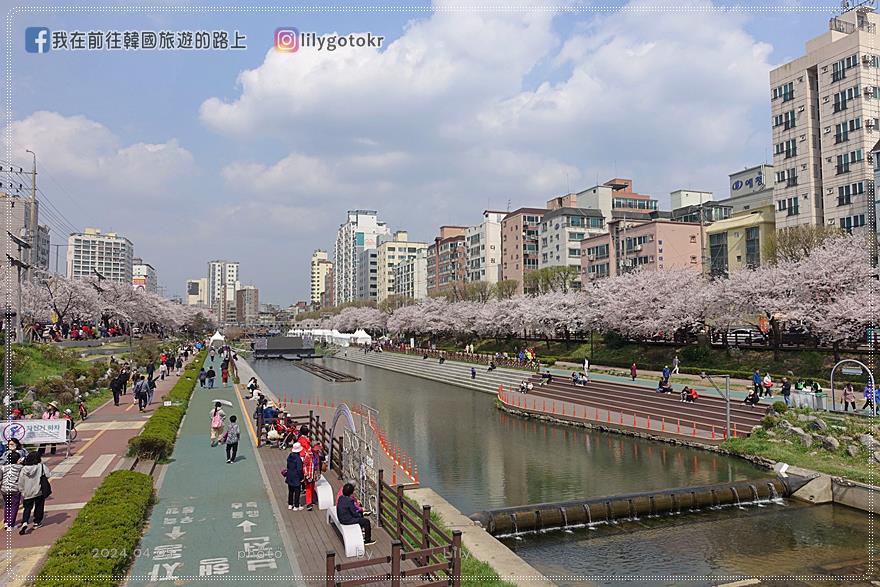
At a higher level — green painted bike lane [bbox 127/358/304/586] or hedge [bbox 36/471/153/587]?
hedge [bbox 36/471/153/587]

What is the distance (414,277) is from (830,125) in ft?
397

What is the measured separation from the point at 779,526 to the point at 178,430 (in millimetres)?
25578

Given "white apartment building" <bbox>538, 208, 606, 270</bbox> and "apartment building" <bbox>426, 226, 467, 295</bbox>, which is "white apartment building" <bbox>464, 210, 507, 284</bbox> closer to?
"apartment building" <bbox>426, 226, 467, 295</bbox>

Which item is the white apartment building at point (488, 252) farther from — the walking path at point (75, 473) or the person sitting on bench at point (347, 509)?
the person sitting on bench at point (347, 509)

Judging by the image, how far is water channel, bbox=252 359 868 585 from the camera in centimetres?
1577

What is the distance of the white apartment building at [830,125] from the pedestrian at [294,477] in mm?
57741

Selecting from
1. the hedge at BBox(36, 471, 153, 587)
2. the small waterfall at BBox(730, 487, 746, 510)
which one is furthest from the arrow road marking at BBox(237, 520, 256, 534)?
the small waterfall at BBox(730, 487, 746, 510)

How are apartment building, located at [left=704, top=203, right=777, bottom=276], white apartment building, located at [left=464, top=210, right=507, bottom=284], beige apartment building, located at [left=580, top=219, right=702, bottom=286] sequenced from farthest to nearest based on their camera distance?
white apartment building, located at [left=464, top=210, right=507, bottom=284] < beige apartment building, located at [left=580, top=219, right=702, bottom=286] < apartment building, located at [left=704, top=203, right=777, bottom=276]

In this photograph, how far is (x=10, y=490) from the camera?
522 inches

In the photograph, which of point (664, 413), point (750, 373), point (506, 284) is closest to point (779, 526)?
point (664, 413)

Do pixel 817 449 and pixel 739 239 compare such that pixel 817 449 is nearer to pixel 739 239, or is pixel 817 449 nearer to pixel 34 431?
pixel 34 431

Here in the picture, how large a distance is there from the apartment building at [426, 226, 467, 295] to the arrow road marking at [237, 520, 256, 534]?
114m

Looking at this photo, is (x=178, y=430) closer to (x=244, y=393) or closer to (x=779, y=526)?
(x=244, y=393)

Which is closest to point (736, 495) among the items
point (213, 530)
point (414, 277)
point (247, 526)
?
point (247, 526)
